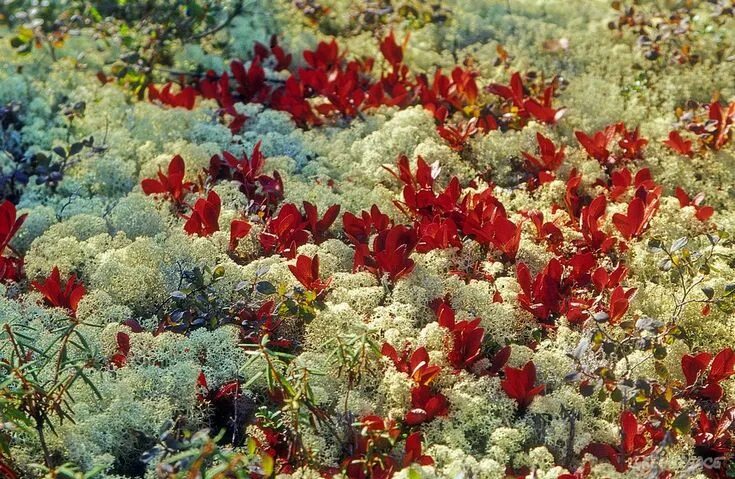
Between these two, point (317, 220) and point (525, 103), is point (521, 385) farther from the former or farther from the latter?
point (525, 103)

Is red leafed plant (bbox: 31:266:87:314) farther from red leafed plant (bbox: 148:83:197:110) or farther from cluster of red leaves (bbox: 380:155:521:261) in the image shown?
red leafed plant (bbox: 148:83:197:110)

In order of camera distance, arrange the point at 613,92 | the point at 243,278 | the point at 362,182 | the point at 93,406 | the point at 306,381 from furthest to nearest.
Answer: the point at 613,92
the point at 362,182
the point at 243,278
the point at 93,406
the point at 306,381

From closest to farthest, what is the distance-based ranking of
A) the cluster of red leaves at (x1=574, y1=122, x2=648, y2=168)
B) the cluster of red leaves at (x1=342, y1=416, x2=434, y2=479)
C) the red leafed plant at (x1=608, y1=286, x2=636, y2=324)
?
the cluster of red leaves at (x1=342, y1=416, x2=434, y2=479)
the red leafed plant at (x1=608, y1=286, x2=636, y2=324)
the cluster of red leaves at (x1=574, y1=122, x2=648, y2=168)

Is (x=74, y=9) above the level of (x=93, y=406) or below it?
above

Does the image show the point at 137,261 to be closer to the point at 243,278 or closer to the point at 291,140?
the point at 243,278

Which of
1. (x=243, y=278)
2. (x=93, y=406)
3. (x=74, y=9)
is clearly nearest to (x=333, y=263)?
→ (x=243, y=278)

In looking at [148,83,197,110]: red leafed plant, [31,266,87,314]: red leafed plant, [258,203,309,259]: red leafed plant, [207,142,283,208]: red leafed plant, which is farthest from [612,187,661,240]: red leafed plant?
[148,83,197,110]: red leafed plant

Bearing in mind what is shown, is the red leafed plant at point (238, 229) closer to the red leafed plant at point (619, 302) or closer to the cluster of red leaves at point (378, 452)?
the cluster of red leaves at point (378, 452)

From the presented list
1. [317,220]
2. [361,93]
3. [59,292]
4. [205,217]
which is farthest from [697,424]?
[361,93]
